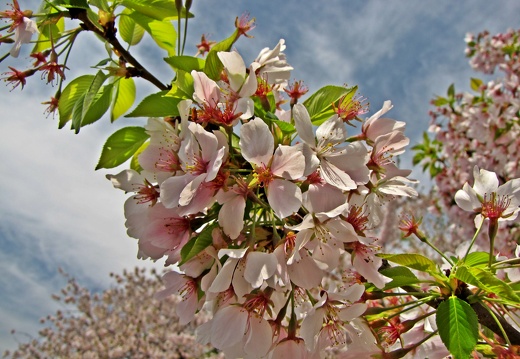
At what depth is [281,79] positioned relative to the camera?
1.26 metres

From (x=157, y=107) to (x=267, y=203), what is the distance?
14.6 inches

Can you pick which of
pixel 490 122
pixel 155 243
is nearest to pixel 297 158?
pixel 155 243

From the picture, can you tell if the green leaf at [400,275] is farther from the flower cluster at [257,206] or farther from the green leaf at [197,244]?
the green leaf at [197,244]

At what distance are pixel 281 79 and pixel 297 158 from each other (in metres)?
0.36

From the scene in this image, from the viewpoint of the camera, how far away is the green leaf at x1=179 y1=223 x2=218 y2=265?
98 cm

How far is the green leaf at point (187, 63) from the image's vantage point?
115 centimetres

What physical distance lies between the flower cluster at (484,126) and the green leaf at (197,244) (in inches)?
164

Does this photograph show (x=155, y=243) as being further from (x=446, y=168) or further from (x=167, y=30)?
(x=446, y=168)

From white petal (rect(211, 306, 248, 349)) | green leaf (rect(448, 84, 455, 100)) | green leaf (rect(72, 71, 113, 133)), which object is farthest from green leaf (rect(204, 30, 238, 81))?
green leaf (rect(448, 84, 455, 100))

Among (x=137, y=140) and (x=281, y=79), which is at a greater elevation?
(x=281, y=79)

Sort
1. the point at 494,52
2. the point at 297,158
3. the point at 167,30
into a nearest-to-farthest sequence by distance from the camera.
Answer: the point at 297,158 → the point at 167,30 → the point at 494,52

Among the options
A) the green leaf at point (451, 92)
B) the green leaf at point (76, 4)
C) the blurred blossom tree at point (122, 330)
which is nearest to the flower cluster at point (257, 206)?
the green leaf at point (76, 4)

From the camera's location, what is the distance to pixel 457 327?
102cm

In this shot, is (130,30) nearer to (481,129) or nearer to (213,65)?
(213,65)
